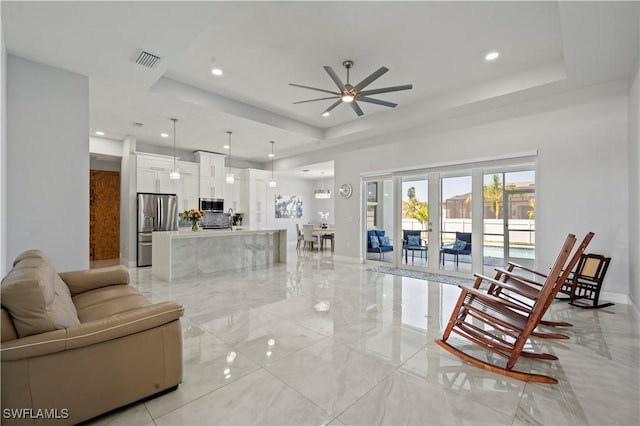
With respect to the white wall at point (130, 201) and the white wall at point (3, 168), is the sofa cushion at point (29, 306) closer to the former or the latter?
the white wall at point (3, 168)

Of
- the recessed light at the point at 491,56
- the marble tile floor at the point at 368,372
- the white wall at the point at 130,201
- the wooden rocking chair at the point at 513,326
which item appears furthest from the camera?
the white wall at the point at 130,201

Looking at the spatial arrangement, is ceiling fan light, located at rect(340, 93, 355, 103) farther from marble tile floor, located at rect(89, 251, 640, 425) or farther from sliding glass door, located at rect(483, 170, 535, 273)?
sliding glass door, located at rect(483, 170, 535, 273)

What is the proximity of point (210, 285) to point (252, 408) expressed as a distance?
3336 millimetres

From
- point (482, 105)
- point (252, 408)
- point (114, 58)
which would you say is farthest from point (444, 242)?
point (114, 58)

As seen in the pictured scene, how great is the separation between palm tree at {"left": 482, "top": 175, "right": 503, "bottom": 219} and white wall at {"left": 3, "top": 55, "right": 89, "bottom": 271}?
20.6ft

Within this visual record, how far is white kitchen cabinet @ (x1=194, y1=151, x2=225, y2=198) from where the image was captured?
26.0 feet

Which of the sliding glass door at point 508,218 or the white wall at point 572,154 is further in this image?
the sliding glass door at point 508,218

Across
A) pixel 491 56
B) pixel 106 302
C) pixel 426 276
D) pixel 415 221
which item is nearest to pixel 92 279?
pixel 106 302

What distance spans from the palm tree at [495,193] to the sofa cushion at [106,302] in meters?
5.46

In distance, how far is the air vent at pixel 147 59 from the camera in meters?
3.24

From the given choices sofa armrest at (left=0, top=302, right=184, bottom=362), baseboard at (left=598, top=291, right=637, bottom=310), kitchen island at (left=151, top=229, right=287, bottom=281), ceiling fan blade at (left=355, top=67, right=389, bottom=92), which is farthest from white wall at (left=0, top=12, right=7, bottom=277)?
baseboard at (left=598, top=291, right=637, bottom=310)

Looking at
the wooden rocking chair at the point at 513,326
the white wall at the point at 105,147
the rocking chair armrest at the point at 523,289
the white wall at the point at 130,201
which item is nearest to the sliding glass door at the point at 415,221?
the rocking chair armrest at the point at 523,289

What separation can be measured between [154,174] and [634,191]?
8.60 m

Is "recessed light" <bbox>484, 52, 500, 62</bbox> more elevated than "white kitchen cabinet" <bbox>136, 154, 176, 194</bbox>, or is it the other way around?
"recessed light" <bbox>484, 52, 500, 62</bbox>
